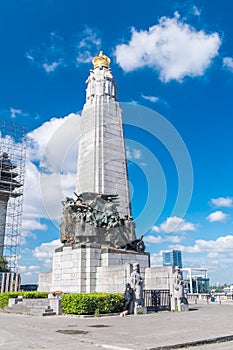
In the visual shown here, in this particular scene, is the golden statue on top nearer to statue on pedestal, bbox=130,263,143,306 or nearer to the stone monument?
the stone monument

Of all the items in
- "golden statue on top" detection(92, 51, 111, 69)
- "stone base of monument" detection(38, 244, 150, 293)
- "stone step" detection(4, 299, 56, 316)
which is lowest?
"stone step" detection(4, 299, 56, 316)

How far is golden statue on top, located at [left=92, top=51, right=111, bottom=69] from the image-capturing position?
36.2 m

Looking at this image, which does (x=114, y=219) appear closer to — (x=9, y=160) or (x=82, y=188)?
(x=82, y=188)

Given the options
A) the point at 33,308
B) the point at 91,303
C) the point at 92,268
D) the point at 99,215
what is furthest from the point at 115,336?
the point at 99,215

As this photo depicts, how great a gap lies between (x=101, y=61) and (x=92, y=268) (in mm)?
22326

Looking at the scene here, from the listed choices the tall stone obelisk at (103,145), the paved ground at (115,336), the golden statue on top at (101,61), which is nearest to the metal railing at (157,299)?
the paved ground at (115,336)

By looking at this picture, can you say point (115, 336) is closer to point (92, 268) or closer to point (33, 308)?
point (33, 308)

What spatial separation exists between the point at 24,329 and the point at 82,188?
18.6 m

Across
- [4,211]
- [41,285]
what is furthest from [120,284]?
[4,211]

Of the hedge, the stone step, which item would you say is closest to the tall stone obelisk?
the hedge

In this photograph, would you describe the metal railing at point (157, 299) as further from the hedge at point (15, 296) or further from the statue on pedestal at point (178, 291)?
the hedge at point (15, 296)

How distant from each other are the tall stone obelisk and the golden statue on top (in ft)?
Result: 4.47

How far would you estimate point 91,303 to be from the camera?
17594mm

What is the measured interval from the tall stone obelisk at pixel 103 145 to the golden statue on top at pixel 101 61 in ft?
4.47
